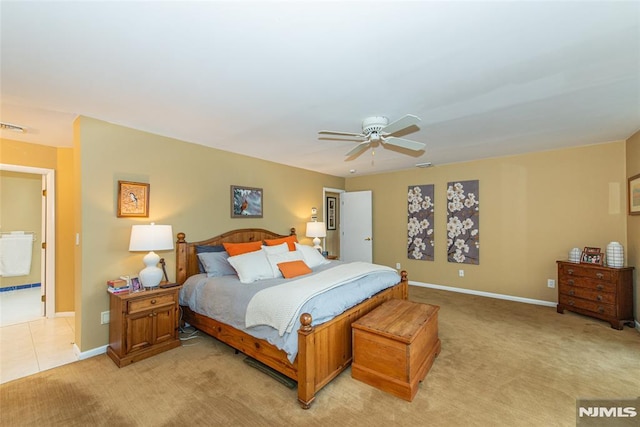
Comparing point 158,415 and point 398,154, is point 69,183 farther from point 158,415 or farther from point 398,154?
point 398,154

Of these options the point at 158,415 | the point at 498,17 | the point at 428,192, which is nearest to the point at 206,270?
the point at 158,415

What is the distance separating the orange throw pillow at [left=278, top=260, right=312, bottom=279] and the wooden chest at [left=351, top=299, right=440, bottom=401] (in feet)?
3.37

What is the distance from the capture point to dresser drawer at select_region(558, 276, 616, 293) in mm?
3334

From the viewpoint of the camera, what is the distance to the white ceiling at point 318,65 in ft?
4.48

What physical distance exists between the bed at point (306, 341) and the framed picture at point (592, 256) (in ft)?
8.42

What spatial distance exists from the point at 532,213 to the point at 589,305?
4.78 feet

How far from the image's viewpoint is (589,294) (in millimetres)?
3502

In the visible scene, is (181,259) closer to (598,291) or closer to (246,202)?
(246,202)

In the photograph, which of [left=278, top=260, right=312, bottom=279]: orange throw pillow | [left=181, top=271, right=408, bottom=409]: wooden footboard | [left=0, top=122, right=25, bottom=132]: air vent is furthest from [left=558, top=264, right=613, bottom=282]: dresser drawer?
[left=0, top=122, right=25, bottom=132]: air vent

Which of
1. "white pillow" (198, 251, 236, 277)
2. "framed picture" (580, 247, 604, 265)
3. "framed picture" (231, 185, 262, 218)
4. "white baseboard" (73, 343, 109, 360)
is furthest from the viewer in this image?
"framed picture" (231, 185, 262, 218)

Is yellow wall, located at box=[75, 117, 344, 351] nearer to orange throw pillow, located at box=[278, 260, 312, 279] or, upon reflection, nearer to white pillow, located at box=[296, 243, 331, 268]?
white pillow, located at box=[296, 243, 331, 268]

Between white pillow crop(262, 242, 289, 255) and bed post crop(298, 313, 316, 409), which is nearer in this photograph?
bed post crop(298, 313, 316, 409)

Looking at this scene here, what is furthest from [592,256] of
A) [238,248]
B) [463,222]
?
[238,248]

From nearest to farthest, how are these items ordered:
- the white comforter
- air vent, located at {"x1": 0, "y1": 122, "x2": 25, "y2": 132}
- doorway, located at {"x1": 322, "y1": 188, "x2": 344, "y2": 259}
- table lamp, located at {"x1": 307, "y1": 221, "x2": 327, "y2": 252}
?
the white comforter < air vent, located at {"x1": 0, "y1": 122, "x2": 25, "y2": 132} < table lamp, located at {"x1": 307, "y1": 221, "x2": 327, "y2": 252} < doorway, located at {"x1": 322, "y1": 188, "x2": 344, "y2": 259}
